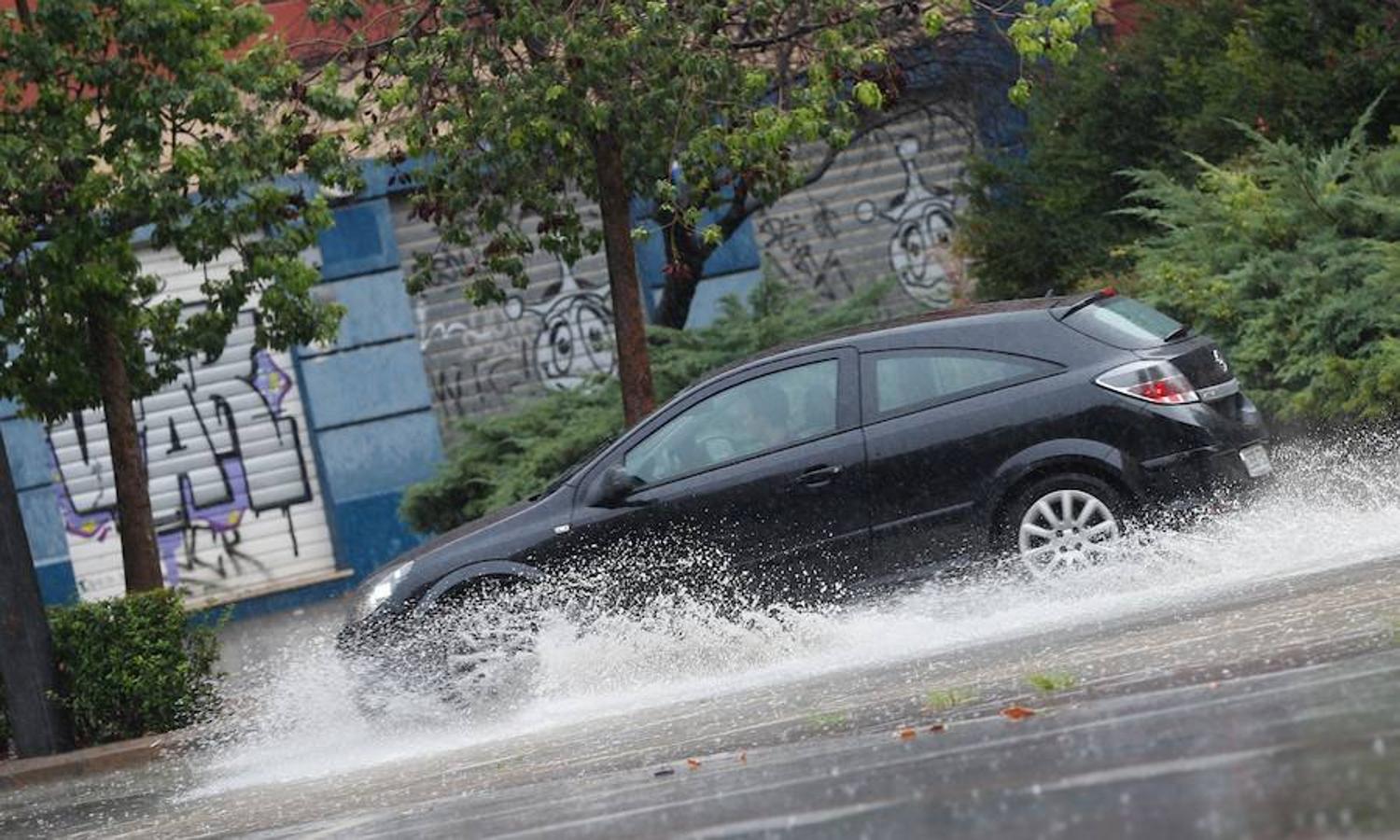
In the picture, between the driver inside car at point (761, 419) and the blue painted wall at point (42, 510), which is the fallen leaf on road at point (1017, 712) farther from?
the blue painted wall at point (42, 510)

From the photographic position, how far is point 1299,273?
1256cm

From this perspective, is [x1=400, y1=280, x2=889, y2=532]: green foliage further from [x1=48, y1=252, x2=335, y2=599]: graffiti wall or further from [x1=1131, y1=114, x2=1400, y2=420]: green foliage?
[x1=48, y1=252, x2=335, y2=599]: graffiti wall

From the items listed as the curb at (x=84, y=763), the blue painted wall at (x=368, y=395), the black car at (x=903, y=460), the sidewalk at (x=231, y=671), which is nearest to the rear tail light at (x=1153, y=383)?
the black car at (x=903, y=460)

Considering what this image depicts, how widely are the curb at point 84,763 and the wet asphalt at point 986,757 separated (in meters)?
1.33

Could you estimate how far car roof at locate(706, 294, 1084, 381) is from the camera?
9.95 m

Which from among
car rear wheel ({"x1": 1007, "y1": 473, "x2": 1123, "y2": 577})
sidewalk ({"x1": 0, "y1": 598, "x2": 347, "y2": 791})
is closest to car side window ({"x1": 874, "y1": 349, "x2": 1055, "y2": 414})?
car rear wheel ({"x1": 1007, "y1": 473, "x2": 1123, "y2": 577})

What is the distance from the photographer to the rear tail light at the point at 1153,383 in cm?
955

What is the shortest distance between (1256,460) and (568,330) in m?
12.1

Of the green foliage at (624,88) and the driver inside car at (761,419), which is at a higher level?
the green foliage at (624,88)

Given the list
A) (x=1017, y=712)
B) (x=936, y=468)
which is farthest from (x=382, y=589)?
(x=1017, y=712)

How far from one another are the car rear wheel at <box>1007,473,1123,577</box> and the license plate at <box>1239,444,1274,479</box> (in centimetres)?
65

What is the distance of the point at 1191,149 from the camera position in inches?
614

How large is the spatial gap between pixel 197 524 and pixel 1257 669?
623 inches

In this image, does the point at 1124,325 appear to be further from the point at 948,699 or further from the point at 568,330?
the point at 568,330
